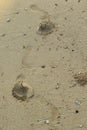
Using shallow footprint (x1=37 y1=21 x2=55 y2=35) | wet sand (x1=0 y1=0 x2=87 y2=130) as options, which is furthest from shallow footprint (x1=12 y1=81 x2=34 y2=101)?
shallow footprint (x1=37 y1=21 x2=55 y2=35)

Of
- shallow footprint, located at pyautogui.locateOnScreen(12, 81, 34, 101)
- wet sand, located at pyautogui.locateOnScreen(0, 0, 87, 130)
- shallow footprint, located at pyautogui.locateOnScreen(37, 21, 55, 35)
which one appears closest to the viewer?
wet sand, located at pyautogui.locateOnScreen(0, 0, 87, 130)

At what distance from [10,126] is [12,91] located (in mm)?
380

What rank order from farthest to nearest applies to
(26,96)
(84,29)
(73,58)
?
(84,29)
(73,58)
(26,96)

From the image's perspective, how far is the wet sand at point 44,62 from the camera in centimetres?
300

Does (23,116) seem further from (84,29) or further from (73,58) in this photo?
(84,29)

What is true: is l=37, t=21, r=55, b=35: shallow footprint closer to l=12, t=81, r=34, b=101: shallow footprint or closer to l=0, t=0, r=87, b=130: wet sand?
l=0, t=0, r=87, b=130: wet sand

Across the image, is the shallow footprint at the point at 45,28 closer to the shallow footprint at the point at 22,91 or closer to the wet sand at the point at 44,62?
the wet sand at the point at 44,62

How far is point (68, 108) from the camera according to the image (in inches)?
119

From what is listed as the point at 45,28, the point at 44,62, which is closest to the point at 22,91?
the point at 44,62

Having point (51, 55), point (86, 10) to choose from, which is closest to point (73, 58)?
point (51, 55)

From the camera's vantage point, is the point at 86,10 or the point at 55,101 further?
the point at 86,10

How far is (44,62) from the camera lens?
11.3ft

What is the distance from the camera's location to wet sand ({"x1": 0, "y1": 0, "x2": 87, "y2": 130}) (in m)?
3.00

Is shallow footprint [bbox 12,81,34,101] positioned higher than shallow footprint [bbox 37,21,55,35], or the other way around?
shallow footprint [bbox 37,21,55,35]
